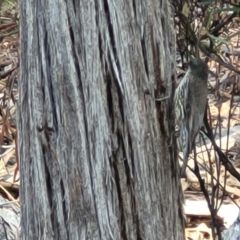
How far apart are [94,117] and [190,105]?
60 cm

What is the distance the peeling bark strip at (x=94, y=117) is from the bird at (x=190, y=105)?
228 mm

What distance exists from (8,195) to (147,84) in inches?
84.8

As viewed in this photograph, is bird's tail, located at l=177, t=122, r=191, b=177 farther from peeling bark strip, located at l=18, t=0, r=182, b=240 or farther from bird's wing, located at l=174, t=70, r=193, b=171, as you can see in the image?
peeling bark strip, located at l=18, t=0, r=182, b=240

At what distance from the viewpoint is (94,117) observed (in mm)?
2691

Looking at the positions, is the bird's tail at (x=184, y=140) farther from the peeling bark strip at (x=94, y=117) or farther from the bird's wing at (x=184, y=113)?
the peeling bark strip at (x=94, y=117)

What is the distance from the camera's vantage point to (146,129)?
2.75m

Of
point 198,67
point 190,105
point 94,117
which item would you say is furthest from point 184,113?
point 94,117

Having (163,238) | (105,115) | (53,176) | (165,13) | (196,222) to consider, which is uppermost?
(165,13)

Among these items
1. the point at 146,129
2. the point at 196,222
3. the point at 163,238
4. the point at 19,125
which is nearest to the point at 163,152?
the point at 146,129

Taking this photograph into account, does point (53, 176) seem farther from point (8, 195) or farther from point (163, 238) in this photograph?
point (8, 195)

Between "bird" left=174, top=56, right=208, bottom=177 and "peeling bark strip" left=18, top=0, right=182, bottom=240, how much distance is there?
0.75 ft

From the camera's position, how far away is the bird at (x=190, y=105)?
3.07 meters

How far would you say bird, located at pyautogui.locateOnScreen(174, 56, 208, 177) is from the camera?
307 centimetres

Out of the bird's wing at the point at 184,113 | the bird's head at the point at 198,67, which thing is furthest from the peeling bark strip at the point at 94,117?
the bird's head at the point at 198,67
